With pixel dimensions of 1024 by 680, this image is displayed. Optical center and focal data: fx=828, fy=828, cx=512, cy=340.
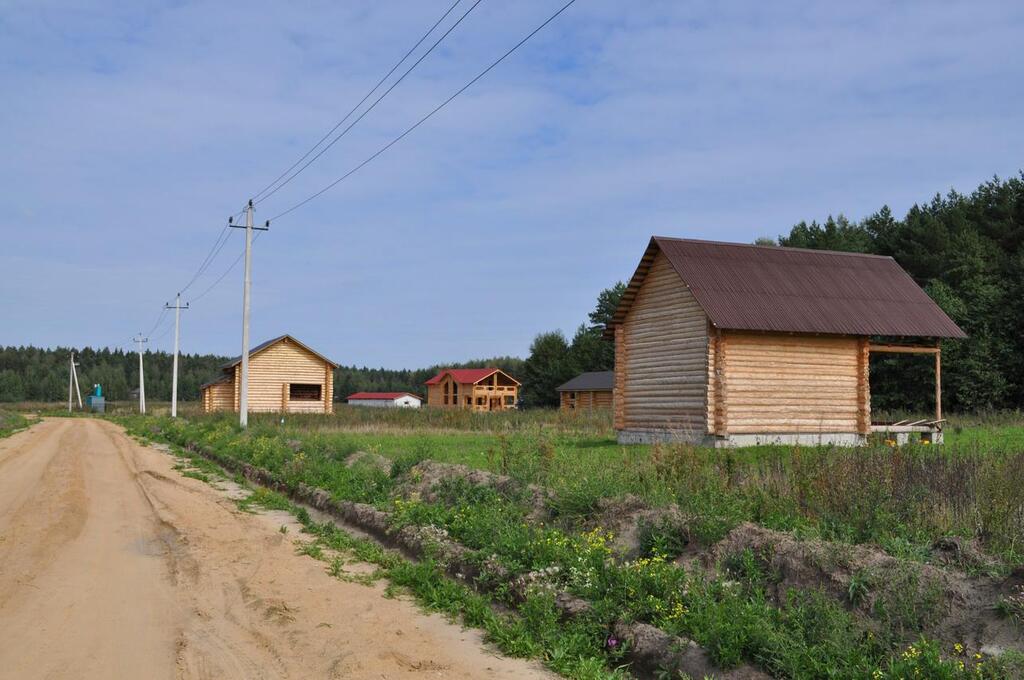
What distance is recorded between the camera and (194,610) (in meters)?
7.75

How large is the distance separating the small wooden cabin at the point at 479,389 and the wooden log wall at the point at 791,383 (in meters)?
53.9

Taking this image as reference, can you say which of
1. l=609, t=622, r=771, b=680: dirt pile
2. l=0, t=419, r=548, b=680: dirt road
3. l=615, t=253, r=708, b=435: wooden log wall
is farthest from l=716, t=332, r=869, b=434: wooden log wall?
l=609, t=622, r=771, b=680: dirt pile

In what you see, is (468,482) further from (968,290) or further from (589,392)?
(589,392)

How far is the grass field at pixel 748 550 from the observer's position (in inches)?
225

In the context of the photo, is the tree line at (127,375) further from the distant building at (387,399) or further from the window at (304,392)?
the window at (304,392)

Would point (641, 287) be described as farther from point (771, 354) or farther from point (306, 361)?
point (306, 361)

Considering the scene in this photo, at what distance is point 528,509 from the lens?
10.7 m

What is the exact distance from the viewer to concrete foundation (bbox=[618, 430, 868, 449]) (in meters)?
23.9

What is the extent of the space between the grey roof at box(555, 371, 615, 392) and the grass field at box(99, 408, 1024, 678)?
2135 inches

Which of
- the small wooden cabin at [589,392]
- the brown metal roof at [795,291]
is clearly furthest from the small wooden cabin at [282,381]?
the brown metal roof at [795,291]

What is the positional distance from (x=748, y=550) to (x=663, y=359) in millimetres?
19824

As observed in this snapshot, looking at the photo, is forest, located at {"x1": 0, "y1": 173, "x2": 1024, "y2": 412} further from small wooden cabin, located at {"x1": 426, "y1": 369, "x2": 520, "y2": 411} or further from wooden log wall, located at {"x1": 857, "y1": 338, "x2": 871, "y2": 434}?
wooden log wall, located at {"x1": 857, "y1": 338, "x2": 871, "y2": 434}

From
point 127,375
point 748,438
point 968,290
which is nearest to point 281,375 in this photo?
point 748,438

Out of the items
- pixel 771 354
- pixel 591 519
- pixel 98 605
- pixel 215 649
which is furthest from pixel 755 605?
pixel 771 354
